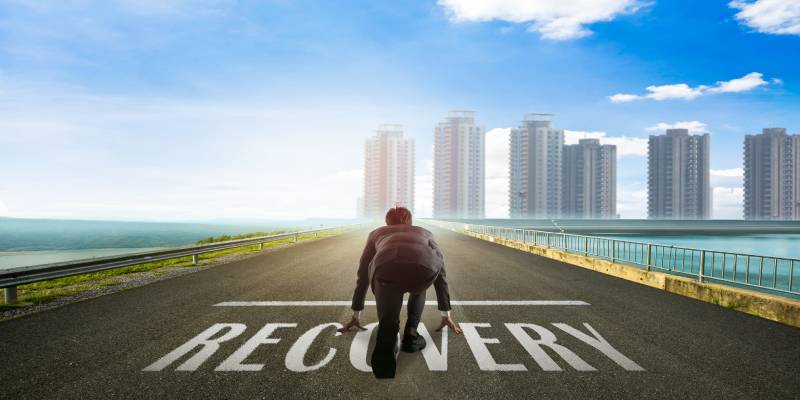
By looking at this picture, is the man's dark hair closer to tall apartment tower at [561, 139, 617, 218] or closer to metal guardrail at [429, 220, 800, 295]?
metal guardrail at [429, 220, 800, 295]

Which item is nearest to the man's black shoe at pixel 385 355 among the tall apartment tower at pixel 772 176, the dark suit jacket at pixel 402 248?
the dark suit jacket at pixel 402 248

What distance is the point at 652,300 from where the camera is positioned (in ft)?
30.0

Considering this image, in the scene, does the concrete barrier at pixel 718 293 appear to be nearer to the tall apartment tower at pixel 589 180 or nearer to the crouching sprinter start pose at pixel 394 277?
the crouching sprinter start pose at pixel 394 277

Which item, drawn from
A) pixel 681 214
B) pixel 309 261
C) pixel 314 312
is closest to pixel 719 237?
pixel 309 261

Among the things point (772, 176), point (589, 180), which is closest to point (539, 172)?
point (589, 180)

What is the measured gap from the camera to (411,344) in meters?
5.16

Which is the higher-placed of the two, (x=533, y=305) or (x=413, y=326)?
(x=413, y=326)

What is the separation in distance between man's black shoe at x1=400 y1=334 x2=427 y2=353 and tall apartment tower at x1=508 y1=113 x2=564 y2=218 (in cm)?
18529

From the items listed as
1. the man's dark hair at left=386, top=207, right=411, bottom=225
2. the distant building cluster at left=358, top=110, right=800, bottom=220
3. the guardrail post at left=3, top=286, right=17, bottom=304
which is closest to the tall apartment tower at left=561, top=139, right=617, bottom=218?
the distant building cluster at left=358, top=110, right=800, bottom=220

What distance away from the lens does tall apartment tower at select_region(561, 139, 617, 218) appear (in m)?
191

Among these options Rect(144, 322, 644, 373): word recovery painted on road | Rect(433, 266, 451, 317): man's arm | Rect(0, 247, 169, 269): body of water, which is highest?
Rect(433, 266, 451, 317): man's arm

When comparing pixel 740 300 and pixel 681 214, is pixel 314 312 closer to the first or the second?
pixel 740 300

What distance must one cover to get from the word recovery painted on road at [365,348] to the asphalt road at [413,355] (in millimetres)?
32

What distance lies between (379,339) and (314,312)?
11.8 ft
